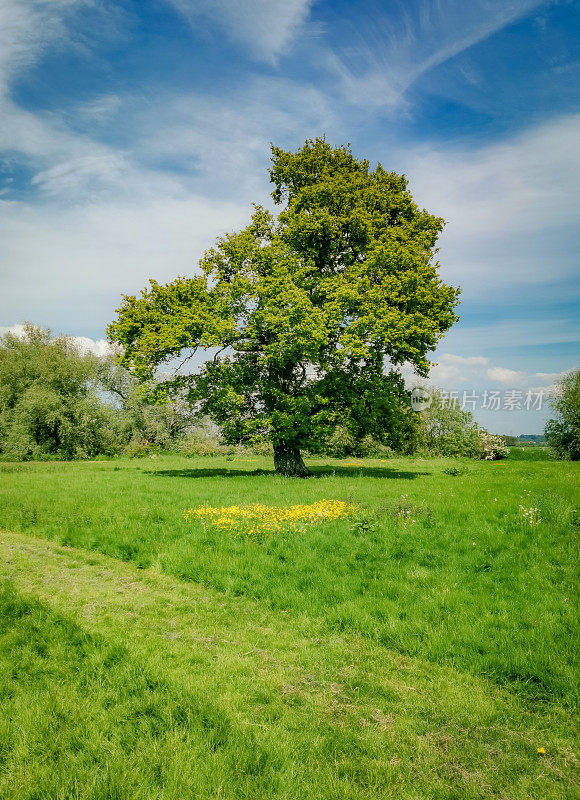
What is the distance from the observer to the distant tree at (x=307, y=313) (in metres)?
21.9

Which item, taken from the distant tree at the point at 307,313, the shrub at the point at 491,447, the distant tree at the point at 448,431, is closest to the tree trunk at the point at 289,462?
the distant tree at the point at 307,313

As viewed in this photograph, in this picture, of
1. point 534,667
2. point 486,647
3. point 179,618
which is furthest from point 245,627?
point 534,667

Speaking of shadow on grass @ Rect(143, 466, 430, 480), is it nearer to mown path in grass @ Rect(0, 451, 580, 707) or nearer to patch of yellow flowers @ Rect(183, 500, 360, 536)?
mown path in grass @ Rect(0, 451, 580, 707)

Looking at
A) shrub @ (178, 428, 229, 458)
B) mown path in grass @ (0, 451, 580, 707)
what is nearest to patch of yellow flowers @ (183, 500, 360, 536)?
mown path in grass @ (0, 451, 580, 707)

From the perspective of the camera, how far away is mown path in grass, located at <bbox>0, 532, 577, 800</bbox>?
379 centimetres

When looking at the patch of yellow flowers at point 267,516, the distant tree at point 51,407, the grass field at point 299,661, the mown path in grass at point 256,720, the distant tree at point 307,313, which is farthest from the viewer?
the distant tree at point 51,407

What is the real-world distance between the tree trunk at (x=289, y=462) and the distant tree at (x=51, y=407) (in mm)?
27008

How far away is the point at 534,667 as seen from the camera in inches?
215

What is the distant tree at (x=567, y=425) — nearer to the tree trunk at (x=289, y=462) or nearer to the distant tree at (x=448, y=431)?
the distant tree at (x=448, y=431)

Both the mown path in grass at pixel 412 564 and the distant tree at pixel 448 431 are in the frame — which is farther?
the distant tree at pixel 448 431

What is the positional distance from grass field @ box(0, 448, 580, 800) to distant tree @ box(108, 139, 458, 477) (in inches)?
467

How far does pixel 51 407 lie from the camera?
1677 inches

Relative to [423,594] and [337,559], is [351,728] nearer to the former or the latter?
[423,594]

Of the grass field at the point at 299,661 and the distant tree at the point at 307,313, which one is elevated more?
the distant tree at the point at 307,313
